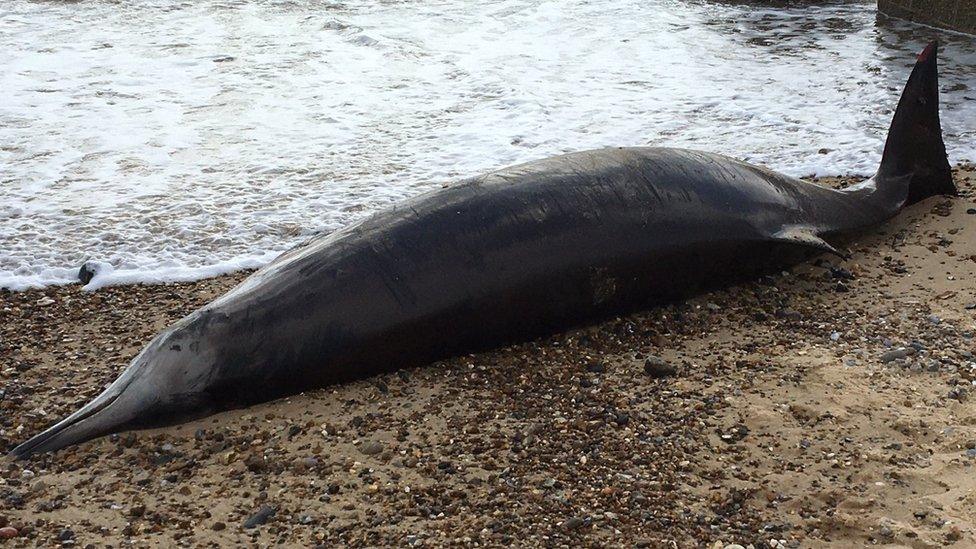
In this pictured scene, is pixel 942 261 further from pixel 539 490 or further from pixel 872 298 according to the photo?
pixel 539 490

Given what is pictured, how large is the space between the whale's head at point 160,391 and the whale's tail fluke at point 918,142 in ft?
14.9

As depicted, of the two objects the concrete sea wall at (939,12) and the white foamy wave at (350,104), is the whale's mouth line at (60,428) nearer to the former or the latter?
the white foamy wave at (350,104)

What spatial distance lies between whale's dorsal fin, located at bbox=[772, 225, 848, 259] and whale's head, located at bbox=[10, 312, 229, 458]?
3097mm

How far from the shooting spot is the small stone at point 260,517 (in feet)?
13.3

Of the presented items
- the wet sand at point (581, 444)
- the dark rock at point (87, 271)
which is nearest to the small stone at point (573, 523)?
the wet sand at point (581, 444)

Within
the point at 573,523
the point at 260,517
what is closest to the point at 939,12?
the point at 573,523

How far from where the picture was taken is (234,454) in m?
4.51

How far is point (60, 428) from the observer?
458 cm

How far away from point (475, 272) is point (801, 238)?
1.99m

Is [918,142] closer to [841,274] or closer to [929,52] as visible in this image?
[929,52]

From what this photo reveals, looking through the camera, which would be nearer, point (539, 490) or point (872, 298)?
point (539, 490)

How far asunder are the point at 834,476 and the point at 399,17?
1249 centimetres

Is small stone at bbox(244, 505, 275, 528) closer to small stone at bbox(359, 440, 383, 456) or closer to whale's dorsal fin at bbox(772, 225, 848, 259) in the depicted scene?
small stone at bbox(359, 440, 383, 456)

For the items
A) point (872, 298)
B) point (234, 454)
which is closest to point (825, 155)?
point (872, 298)
